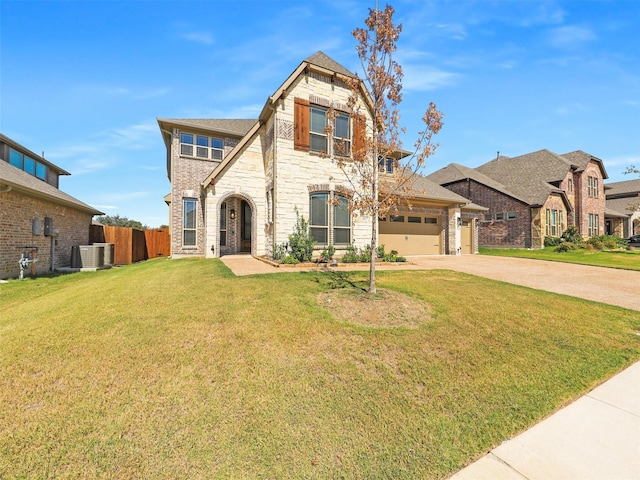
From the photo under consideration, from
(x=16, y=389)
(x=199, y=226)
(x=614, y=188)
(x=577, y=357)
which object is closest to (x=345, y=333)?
(x=577, y=357)

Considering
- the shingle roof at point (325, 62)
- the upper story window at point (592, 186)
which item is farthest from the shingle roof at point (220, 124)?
the upper story window at point (592, 186)

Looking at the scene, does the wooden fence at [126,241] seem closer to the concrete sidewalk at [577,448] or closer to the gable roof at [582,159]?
the concrete sidewalk at [577,448]

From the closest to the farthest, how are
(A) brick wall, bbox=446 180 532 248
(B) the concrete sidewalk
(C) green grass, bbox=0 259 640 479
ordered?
(B) the concrete sidewalk → (C) green grass, bbox=0 259 640 479 → (A) brick wall, bbox=446 180 532 248

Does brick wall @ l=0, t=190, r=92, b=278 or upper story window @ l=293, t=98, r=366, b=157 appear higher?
upper story window @ l=293, t=98, r=366, b=157

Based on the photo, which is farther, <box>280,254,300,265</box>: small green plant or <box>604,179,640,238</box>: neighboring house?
<box>604,179,640,238</box>: neighboring house

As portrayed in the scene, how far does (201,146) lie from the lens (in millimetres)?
15375

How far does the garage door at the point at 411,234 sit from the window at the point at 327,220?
361 cm

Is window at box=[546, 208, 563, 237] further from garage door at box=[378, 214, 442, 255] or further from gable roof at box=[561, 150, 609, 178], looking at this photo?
garage door at box=[378, 214, 442, 255]

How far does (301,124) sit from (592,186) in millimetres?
32582

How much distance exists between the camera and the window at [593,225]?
2701cm

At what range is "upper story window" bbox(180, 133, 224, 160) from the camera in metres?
14.9

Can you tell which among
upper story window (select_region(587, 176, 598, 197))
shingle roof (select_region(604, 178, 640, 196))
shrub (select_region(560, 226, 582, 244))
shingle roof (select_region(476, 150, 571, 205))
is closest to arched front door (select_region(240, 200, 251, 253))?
shingle roof (select_region(476, 150, 571, 205))

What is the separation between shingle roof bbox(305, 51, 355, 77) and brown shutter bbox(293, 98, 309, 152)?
178 cm

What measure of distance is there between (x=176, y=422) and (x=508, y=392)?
3644 mm
